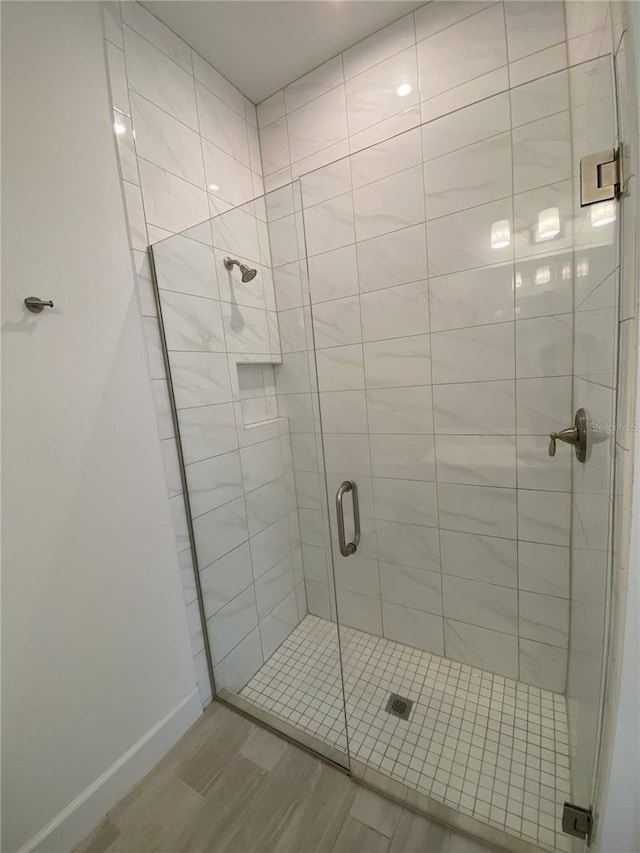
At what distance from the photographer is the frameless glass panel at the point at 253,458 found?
4.52 feet

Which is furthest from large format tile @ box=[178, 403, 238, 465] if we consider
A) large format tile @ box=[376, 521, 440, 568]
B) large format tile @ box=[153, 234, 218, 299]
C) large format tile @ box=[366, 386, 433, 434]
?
large format tile @ box=[376, 521, 440, 568]

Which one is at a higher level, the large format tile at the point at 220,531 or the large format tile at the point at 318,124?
the large format tile at the point at 318,124

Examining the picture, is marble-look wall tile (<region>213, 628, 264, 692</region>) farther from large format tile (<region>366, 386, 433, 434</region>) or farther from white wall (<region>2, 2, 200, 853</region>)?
large format tile (<region>366, 386, 433, 434</region>)

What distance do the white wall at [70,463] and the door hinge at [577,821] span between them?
1.36 metres

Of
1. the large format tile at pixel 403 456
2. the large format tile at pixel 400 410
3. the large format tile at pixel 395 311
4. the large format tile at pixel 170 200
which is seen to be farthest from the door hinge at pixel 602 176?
the large format tile at pixel 170 200

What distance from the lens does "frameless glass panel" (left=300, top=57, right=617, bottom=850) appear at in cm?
110

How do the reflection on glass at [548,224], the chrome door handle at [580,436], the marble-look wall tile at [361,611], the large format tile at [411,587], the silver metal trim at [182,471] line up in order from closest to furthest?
the chrome door handle at [580,436], the reflection on glass at [548,224], the silver metal trim at [182,471], the large format tile at [411,587], the marble-look wall tile at [361,611]

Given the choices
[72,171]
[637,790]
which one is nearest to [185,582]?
[637,790]

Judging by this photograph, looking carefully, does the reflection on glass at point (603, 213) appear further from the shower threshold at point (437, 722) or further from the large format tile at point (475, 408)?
the shower threshold at point (437, 722)

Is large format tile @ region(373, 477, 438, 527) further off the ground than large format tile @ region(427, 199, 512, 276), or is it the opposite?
large format tile @ region(427, 199, 512, 276)

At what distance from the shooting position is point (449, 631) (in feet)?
5.34

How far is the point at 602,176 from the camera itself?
621 millimetres

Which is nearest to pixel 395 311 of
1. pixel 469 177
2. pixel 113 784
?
pixel 469 177

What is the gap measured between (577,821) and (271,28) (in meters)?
2.91
